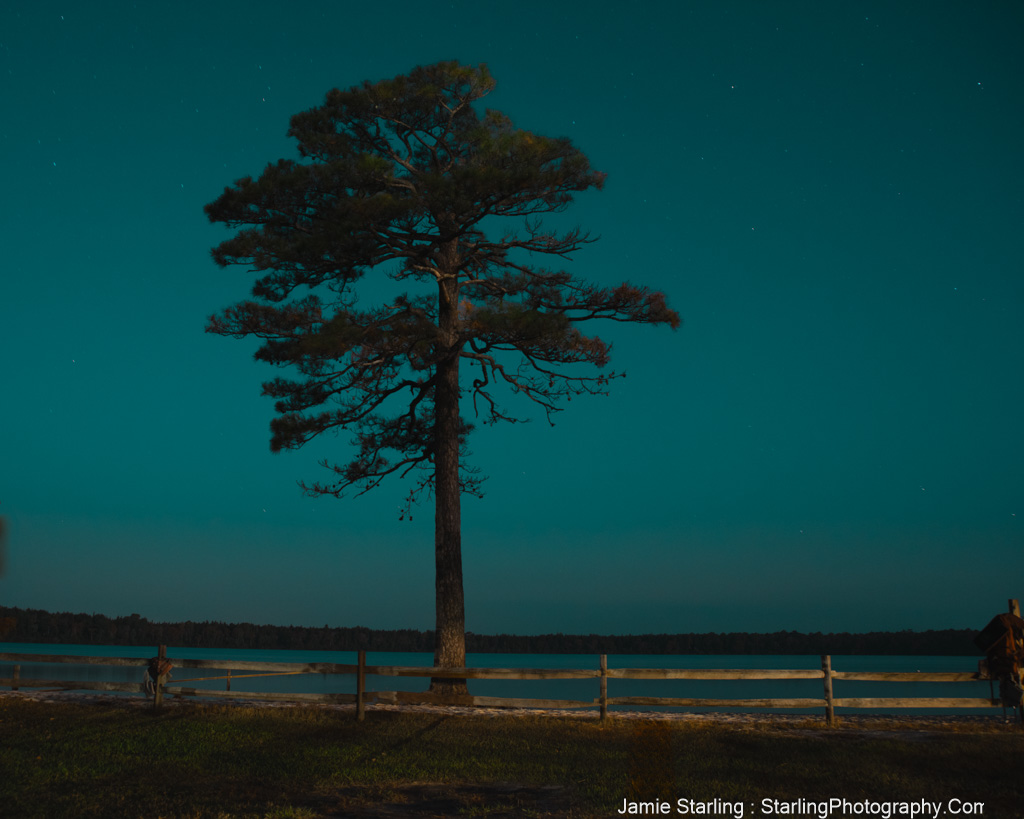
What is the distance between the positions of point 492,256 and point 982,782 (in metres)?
14.6

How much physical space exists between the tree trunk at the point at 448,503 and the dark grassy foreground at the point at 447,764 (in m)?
3.80

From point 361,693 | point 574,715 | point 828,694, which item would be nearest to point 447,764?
point 361,693

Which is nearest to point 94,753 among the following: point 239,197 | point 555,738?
point 555,738

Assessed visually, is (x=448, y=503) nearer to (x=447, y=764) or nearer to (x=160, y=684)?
(x=160, y=684)

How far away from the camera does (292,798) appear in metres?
8.58

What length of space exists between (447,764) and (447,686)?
6.56m

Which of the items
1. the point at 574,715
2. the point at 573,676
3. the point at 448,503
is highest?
the point at 448,503

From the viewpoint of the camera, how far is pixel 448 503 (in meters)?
18.5

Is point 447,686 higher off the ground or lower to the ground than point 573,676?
lower

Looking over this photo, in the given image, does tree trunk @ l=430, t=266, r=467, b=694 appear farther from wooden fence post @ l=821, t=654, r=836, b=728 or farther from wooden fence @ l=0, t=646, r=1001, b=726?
wooden fence post @ l=821, t=654, r=836, b=728

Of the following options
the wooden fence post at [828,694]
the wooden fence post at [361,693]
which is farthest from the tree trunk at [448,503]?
the wooden fence post at [828,694]

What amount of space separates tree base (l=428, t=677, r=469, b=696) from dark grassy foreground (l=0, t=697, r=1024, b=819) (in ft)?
8.18

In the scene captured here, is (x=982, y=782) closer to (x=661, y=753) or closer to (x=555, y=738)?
(x=661, y=753)

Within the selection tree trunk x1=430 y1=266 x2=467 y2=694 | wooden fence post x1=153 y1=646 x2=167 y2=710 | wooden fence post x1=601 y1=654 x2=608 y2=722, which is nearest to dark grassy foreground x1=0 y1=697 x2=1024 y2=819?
wooden fence post x1=601 y1=654 x2=608 y2=722
